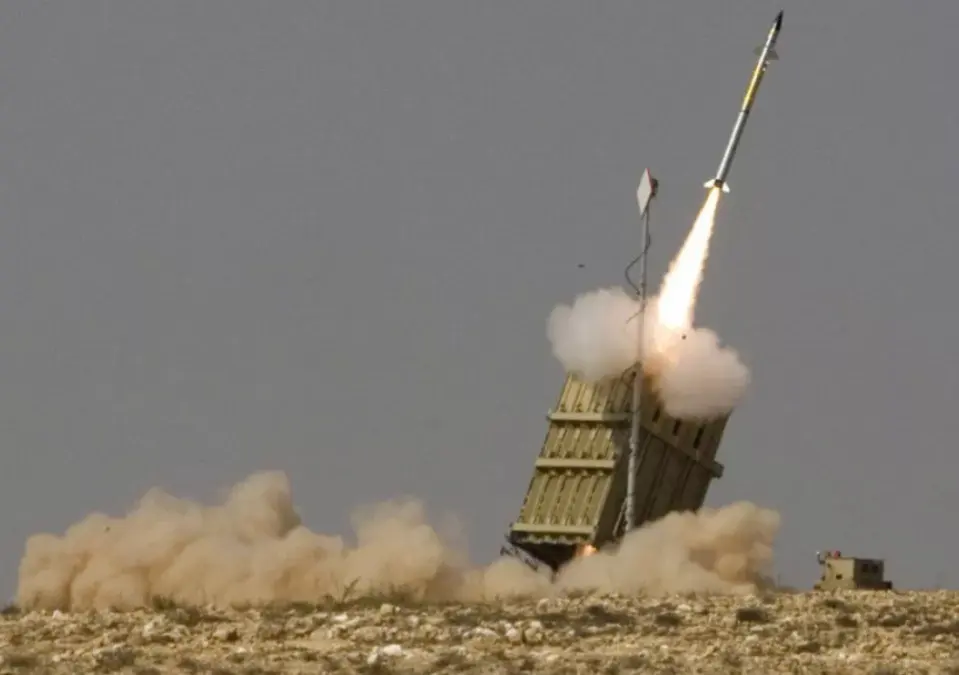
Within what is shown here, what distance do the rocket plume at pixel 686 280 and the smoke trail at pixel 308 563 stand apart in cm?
235

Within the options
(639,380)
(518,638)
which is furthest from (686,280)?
(518,638)

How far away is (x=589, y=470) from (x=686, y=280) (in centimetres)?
317

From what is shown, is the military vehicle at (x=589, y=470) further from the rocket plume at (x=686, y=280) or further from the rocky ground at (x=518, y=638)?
the rocky ground at (x=518, y=638)

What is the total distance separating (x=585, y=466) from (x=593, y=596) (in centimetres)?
420

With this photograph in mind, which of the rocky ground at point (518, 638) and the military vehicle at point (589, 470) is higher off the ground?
the military vehicle at point (589, 470)

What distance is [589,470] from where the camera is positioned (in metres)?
30.0

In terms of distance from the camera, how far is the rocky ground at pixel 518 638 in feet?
66.5

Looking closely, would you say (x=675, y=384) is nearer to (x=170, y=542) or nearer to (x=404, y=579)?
(x=404, y=579)

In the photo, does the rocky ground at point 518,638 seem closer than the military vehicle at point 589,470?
Yes

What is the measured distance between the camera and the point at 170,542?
31.8 metres

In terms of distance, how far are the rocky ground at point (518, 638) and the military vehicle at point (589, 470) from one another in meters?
5.10

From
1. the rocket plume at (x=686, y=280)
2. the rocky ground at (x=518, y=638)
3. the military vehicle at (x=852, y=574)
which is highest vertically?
the rocket plume at (x=686, y=280)

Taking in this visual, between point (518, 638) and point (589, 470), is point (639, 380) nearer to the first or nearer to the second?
point (589, 470)

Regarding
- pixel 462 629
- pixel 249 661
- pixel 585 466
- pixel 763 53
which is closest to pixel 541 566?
pixel 585 466
